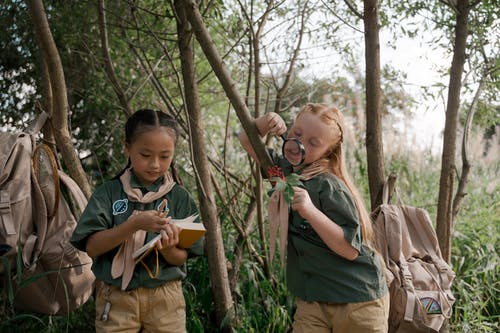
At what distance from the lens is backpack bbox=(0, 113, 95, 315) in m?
2.65

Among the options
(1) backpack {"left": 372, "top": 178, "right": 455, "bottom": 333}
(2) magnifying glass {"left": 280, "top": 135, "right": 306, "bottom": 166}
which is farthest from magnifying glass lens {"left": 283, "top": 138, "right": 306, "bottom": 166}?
(1) backpack {"left": 372, "top": 178, "right": 455, "bottom": 333}

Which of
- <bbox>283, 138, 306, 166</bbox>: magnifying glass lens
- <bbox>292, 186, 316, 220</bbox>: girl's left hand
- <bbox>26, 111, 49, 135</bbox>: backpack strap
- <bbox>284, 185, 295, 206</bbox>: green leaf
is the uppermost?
<bbox>26, 111, 49, 135</bbox>: backpack strap

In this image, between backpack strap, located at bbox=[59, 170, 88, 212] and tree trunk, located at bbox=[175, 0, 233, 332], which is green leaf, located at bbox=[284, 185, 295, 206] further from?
backpack strap, located at bbox=[59, 170, 88, 212]

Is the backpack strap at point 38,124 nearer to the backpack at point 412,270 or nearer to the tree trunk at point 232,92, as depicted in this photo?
the tree trunk at point 232,92

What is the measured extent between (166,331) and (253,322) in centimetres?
98

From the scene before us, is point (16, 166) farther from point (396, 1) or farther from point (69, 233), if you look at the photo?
point (396, 1)

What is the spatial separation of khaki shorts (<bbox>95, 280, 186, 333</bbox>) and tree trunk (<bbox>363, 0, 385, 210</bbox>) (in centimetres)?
125

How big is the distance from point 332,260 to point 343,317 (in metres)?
0.23

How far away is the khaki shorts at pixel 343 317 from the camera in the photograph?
2.25 meters

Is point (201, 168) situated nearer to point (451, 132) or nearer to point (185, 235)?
point (185, 235)

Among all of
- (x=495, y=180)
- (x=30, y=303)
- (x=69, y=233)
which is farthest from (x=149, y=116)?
(x=495, y=180)

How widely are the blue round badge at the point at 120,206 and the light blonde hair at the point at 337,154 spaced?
84cm

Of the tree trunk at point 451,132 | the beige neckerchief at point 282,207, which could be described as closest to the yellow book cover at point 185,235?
the beige neckerchief at point 282,207

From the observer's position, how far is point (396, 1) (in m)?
3.81
